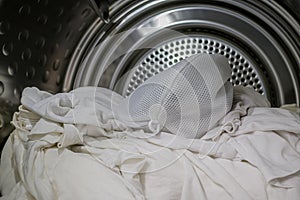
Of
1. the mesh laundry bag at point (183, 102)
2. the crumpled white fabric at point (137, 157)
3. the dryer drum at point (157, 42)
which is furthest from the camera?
the dryer drum at point (157, 42)

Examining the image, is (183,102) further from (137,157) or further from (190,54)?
(190,54)

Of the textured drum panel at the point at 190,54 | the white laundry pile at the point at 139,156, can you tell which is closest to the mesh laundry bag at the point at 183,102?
the white laundry pile at the point at 139,156

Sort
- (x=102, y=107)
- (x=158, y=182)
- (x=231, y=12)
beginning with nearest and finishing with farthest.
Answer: (x=158, y=182), (x=102, y=107), (x=231, y=12)

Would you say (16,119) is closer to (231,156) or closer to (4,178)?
(4,178)

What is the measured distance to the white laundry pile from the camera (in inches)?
24.5

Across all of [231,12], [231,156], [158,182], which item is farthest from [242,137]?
[231,12]

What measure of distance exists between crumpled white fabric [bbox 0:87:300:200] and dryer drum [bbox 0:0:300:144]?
0.19m

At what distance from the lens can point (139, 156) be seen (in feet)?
2.13

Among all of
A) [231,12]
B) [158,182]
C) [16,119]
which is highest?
[231,12]

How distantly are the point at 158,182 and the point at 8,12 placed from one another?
415 millimetres

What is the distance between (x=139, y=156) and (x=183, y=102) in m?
0.15

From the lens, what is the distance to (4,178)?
2.39ft

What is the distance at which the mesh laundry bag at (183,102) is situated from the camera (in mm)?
729

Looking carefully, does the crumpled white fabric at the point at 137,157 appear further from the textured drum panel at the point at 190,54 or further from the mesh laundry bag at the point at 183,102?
the textured drum panel at the point at 190,54
